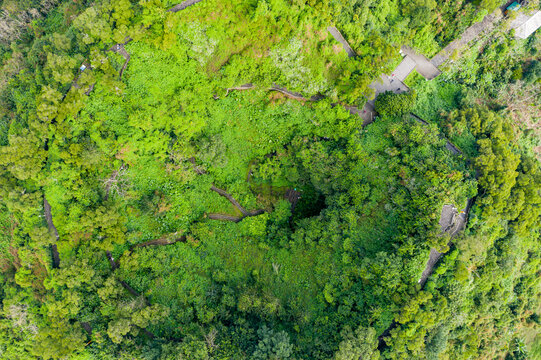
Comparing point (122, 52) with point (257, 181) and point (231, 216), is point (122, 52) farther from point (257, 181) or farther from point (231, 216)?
point (231, 216)

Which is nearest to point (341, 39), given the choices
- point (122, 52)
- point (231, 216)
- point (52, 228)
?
point (122, 52)

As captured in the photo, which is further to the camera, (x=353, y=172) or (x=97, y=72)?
(x=353, y=172)

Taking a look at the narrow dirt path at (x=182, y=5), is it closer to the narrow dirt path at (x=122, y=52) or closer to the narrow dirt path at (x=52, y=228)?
the narrow dirt path at (x=122, y=52)

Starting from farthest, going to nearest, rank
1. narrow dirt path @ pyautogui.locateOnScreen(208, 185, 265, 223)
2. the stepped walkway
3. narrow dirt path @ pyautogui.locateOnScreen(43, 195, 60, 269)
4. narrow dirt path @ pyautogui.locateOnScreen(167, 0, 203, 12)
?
narrow dirt path @ pyautogui.locateOnScreen(208, 185, 265, 223), the stepped walkway, narrow dirt path @ pyautogui.locateOnScreen(43, 195, 60, 269), narrow dirt path @ pyautogui.locateOnScreen(167, 0, 203, 12)

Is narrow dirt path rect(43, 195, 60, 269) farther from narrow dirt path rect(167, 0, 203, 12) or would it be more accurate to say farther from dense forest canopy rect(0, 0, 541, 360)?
narrow dirt path rect(167, 0, 203, 12)

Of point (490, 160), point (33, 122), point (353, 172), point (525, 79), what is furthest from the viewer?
point (525, 79)

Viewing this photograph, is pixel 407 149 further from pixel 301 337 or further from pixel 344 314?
pixel 301 337

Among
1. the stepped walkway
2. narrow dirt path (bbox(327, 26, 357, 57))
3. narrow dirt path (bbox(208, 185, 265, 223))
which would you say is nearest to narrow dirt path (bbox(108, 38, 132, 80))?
narrow dirt path (bbox(208, 185, 265, 223))

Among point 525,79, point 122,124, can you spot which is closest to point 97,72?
point 122,124

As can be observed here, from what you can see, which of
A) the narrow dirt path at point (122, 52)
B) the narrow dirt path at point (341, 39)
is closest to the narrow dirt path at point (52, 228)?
the narrow dirt path at point (122, 52)
